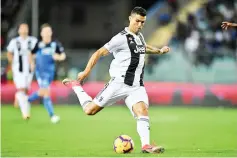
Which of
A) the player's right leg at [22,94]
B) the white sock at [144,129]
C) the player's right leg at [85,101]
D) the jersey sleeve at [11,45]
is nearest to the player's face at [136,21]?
the player's right leg at [85,101]

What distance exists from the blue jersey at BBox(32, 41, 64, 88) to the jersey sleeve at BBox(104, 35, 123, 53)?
787cm

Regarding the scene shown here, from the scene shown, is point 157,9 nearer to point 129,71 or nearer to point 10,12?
point 10,12

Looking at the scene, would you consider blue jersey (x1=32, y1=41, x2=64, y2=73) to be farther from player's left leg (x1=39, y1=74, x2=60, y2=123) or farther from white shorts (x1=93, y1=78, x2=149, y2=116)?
white shorts (x1=93, y1=78, x2=149, y2=116)

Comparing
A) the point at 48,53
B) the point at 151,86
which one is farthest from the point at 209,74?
the point at 48,53

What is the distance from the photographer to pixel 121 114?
2364 cm

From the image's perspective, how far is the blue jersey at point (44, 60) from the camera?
2020 centimetres

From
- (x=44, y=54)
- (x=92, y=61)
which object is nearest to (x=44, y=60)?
(x=44, y=54)

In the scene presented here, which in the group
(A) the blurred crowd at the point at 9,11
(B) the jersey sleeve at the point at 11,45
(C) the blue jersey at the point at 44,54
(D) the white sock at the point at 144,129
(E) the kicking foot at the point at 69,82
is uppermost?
(A) the blurred crowd at the point at 9,11

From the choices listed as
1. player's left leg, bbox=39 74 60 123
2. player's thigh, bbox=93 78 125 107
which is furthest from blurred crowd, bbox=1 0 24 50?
player's thigh, bbox=93 78 125 107

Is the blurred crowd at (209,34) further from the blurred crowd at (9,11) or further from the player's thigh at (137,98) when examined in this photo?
the player's thigh at (137,98)

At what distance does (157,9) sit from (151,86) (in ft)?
16.8

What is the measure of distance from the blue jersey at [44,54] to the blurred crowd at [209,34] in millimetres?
7733

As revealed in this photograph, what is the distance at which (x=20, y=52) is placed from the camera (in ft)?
67.8

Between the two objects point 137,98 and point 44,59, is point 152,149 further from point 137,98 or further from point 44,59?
point 44,59
